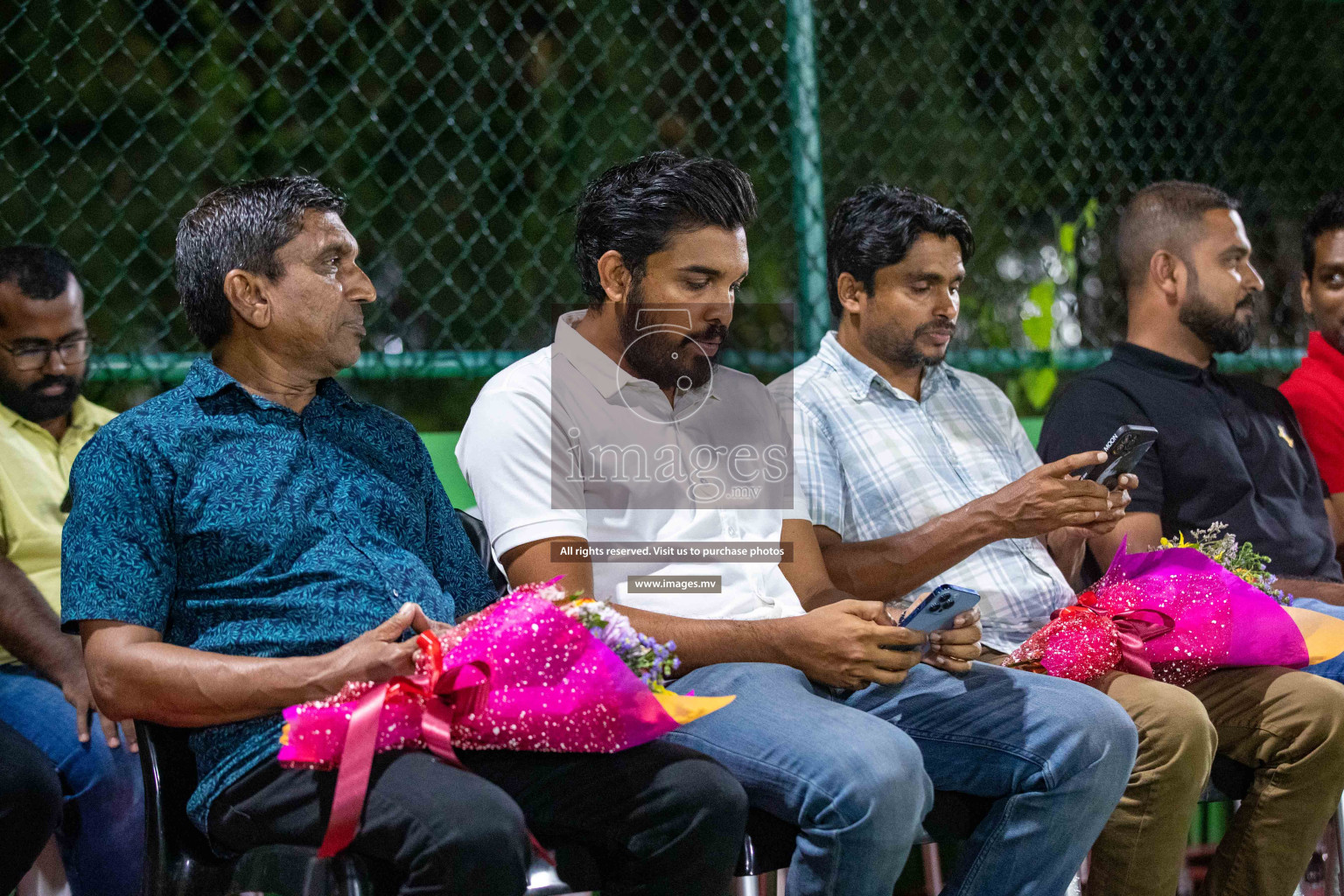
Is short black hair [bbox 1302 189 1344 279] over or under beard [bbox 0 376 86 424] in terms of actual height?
over

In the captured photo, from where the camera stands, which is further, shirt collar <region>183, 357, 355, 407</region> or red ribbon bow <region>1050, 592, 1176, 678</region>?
red ribbon bow <region>1050, 592, 1176, 678</region>

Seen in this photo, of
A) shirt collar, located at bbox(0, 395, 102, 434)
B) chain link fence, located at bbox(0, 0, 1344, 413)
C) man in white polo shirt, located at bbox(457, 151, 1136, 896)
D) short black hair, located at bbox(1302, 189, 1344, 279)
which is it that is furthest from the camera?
short black hair, located at bbox(1302, 189, 1344, 279)

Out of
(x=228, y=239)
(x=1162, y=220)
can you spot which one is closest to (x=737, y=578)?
(x=228, y=239)

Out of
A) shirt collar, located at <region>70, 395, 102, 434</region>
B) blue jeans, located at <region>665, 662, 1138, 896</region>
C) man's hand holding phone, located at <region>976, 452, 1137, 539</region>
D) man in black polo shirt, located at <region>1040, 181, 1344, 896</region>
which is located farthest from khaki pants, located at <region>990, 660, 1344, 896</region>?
shirt collar, located at <region>70, 395, 102, 434</region>

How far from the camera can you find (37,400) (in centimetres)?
265

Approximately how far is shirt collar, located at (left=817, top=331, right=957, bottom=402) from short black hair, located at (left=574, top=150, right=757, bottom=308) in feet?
1.43

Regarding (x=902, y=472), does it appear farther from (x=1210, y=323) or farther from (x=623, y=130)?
(x=623, y=130)

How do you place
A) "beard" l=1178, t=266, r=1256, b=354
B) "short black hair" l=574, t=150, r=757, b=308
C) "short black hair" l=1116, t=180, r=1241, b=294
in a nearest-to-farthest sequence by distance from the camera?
1. "short black hair" l=574, t=150, r=757, b=308
2. "beard" l=1178, t=266, r=1256, b=354
3. "short black hair" l=1116, t=180, r=1241, b=294

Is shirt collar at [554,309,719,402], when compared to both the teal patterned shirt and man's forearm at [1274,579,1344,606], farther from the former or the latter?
man's forearm at [1274,579,1344,606]

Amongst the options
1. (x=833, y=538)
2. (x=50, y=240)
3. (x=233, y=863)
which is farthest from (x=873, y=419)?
(x=50, y=240)

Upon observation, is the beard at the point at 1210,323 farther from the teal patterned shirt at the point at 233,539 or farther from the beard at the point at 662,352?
the teal patterned shirt at the point at 233,539

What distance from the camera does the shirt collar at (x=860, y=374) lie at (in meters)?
2.63

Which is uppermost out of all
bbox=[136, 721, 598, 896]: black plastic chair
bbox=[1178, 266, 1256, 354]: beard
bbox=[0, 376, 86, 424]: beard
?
bbox=[1178, 266, 1256, 354]: beard

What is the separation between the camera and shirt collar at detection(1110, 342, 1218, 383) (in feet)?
10.2
